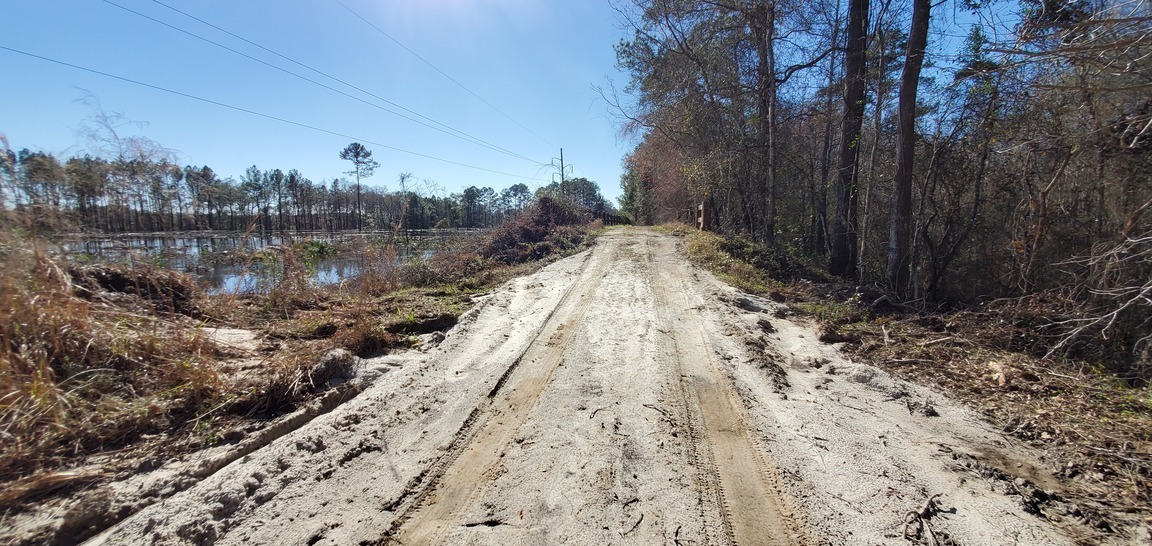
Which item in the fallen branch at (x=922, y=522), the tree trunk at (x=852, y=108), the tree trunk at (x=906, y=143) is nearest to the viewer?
the fallen branch at (x=922, y=522)

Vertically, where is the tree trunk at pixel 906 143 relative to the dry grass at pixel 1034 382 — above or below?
above

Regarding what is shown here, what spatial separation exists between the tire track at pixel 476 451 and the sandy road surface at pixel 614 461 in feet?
0.05

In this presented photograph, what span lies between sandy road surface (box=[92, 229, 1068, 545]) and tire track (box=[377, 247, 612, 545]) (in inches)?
0.6

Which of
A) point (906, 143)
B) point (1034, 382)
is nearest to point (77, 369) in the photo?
point (1034, 382)

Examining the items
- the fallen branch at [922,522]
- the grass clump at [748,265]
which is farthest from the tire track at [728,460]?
the grass clump at [748,265]

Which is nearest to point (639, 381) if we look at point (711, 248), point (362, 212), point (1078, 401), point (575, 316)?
point (575, 316)

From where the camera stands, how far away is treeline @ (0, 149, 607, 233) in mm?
4611

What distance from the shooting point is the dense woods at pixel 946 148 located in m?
4.63

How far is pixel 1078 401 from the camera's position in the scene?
3713mm

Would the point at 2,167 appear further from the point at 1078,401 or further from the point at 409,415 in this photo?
the point at 1078,401

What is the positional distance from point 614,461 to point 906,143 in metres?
8.72

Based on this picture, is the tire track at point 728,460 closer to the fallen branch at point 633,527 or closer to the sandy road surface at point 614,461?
the sandy road surface at point 614,461

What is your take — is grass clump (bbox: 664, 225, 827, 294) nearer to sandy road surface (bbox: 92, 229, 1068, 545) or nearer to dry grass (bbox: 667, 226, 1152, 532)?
dry grass (bbox: 667, 226, 1152, 532)

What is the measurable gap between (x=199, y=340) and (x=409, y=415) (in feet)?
7.42
